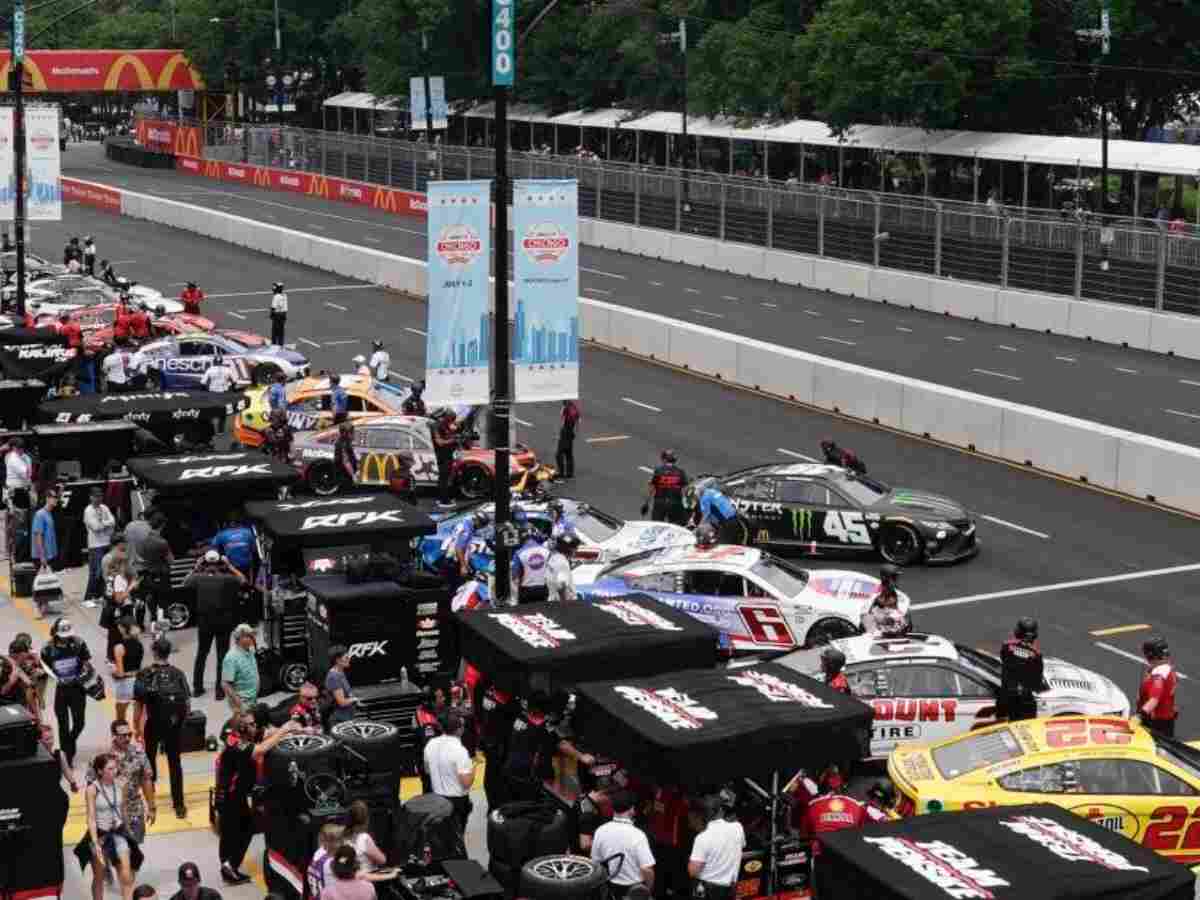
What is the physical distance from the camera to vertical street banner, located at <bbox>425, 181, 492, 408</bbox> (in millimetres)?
20906

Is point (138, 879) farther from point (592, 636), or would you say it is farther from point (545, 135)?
point (545, 135)

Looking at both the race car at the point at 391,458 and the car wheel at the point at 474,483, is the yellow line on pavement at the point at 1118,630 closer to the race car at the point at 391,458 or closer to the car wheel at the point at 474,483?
the race car at the point at 391,458

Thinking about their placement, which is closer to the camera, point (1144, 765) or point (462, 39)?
point (1144, 765)

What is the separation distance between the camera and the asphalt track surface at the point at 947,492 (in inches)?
986

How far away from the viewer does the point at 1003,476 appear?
3328cm

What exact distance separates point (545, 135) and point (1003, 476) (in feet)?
233

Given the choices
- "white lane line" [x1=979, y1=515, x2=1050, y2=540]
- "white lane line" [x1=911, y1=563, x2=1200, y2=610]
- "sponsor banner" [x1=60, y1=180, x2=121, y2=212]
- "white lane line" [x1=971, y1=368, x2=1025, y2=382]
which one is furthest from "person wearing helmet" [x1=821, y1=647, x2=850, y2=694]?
"sponsor banner" [x1=60, y1=180, x2=121, y2=212]

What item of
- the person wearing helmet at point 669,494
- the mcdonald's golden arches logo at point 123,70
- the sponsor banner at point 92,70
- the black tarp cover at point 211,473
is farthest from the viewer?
the mcdonald's golden arches logo at point 123,70

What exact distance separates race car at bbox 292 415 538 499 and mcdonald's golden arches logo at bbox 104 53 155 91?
296ft

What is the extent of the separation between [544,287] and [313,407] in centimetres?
1401

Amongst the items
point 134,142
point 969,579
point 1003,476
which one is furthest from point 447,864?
point 134,142

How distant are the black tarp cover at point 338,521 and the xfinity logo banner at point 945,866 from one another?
10907mm

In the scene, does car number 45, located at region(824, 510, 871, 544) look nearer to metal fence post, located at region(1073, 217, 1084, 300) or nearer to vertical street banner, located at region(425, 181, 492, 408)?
vertical street banner, located at region(425, 181, 492, 408)

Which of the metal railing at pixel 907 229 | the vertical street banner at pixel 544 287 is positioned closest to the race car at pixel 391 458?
the vertical street banner at pixel 544 287
